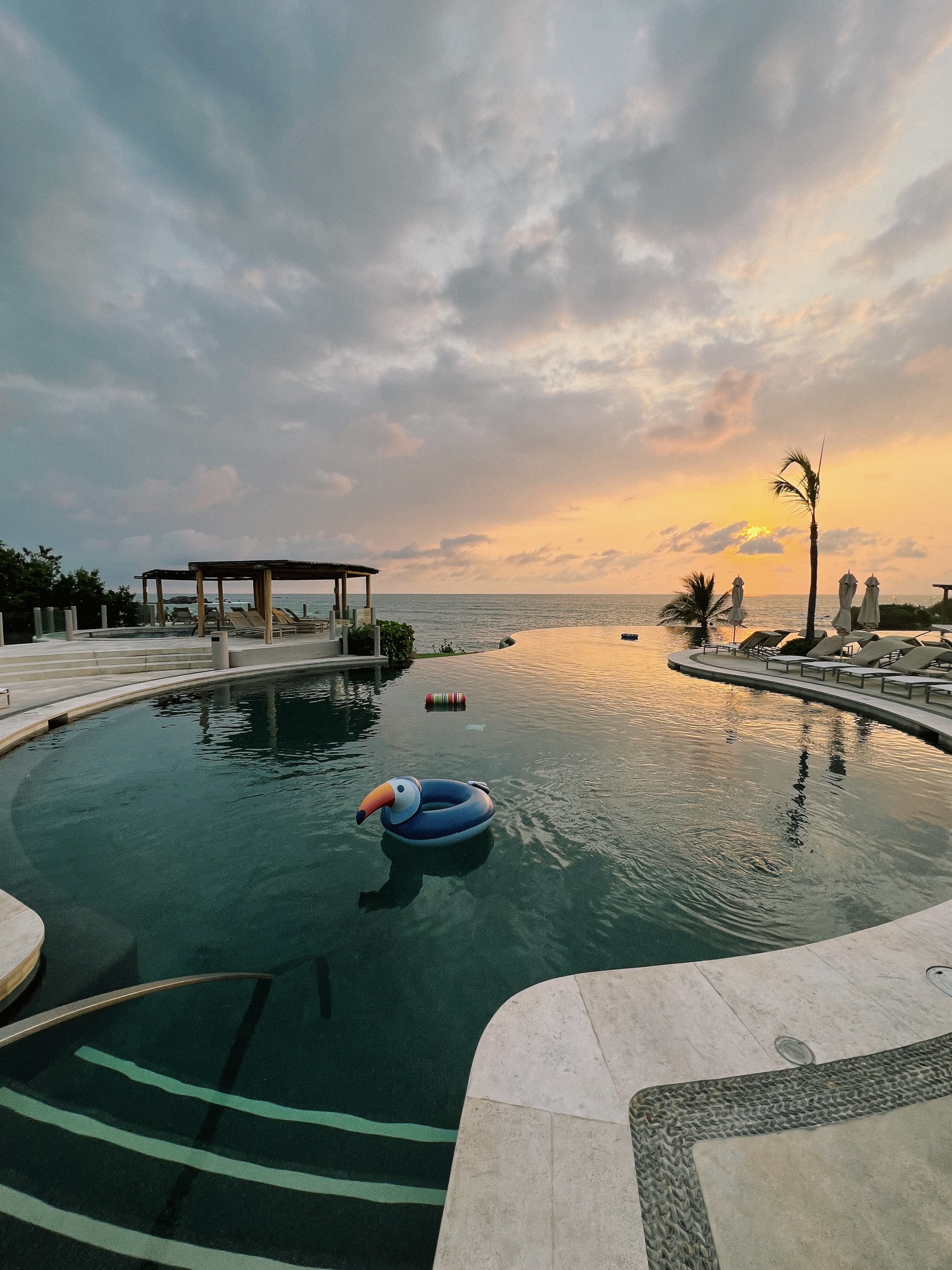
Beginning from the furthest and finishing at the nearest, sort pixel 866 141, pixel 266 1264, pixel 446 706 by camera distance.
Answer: pixel 446 706, pixel 866 141, pixel 266 1264

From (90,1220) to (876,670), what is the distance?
1827 cm

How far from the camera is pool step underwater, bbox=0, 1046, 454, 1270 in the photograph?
2.23 m

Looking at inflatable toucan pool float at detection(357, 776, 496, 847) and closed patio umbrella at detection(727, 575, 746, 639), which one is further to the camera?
closed patio umbrella at detection(727, 575, 746, 639)

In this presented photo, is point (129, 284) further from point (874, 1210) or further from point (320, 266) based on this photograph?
point (874, 1210)

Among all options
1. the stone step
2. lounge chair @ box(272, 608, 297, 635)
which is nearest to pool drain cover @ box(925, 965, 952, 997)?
the stone step

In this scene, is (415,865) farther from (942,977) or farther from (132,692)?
(132,692)

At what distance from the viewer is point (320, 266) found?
19578mm

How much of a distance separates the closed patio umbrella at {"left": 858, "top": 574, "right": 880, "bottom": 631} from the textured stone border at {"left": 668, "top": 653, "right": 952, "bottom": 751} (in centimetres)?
554

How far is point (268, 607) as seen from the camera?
2120 centimetres

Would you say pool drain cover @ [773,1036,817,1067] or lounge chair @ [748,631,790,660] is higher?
lounge chair @ [748,631,790,660]

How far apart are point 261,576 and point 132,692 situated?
9.91 metres

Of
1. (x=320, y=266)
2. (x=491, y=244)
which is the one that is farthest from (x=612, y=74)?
(x=320, y=266)

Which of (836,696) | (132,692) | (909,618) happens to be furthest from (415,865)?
(909,618)

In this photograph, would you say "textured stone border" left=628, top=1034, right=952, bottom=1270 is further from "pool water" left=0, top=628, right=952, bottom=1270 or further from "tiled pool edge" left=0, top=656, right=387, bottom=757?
"tiled pool edge" left=0, top=656, right=387, bottom=757
